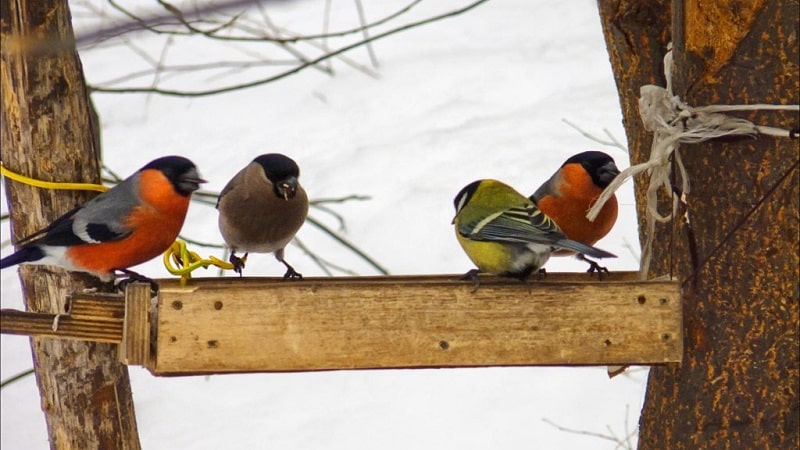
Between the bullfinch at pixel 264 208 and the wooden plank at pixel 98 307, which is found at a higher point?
the bullfinch at pixel 264 208

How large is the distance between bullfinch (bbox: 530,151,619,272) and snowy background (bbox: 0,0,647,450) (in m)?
1.33

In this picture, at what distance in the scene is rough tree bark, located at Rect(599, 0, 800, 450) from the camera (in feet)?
9.48

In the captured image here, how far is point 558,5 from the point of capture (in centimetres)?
865

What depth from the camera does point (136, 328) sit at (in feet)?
9.11

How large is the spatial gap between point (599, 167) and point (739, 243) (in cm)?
123

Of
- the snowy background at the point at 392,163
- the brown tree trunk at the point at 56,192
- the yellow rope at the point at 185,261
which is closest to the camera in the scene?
the yellow rope at the point at 185,261

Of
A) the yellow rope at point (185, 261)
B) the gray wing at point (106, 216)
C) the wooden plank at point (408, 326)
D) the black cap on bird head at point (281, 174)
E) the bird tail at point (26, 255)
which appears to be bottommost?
the wooden plank at point (408, 326)

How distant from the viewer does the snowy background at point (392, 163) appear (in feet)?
17.6

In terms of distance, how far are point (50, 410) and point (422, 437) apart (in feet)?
6.97

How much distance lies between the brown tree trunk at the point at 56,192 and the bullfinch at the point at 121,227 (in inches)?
4.5

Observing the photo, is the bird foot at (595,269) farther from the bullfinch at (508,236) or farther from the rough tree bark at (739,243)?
the rough tree bark at (739,243)

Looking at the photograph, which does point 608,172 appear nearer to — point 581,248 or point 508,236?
point 508,236

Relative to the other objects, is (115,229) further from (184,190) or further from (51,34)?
(51,34)

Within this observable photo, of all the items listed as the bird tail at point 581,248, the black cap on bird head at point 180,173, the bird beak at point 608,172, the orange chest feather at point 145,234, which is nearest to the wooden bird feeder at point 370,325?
the bird tail at point 581,248
